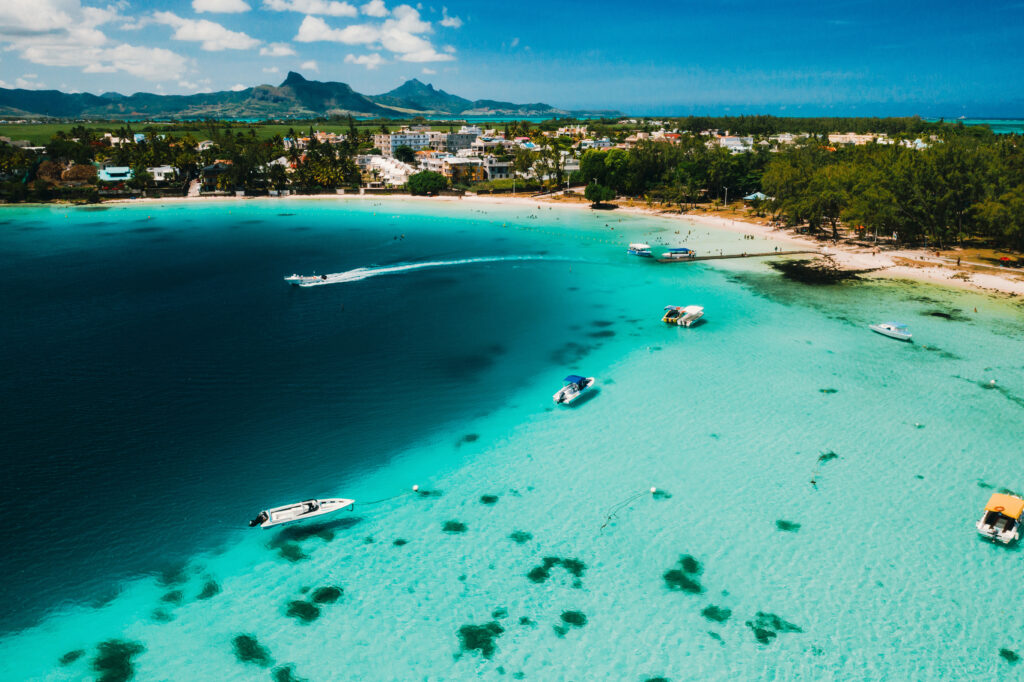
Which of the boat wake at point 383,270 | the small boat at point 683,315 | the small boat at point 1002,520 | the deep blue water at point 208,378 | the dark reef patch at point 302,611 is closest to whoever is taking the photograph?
the dark reef patch at point 302,611

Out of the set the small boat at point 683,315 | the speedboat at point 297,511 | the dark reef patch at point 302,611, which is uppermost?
the small boat at point 683,315

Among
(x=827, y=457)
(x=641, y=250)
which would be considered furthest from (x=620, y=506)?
(x=641, y=250)

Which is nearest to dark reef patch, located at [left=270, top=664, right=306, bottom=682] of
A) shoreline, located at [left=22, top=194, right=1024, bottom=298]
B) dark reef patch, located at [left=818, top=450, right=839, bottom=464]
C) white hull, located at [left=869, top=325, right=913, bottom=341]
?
dark reef patch, located at [left=818, top=450, right=839, bottom=464]

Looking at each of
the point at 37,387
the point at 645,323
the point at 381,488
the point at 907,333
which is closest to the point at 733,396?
the point at 645,323

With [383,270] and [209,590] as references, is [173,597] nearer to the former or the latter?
[209,590]

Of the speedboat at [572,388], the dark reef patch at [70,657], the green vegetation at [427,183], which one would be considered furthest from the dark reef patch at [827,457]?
the green vegetation at [427,183]

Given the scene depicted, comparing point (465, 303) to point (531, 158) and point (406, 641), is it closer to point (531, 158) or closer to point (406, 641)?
point (406, 641)

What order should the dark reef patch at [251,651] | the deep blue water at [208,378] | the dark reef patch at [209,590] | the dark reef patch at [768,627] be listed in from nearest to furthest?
the dark reef patch at [251,651] < the dark reef patch at [768,627] < the dark reef patch at [209,590] < the deep blue water at [208,378]

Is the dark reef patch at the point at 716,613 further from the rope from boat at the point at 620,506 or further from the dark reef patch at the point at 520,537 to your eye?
the dark reef patch at the point at 520,537
